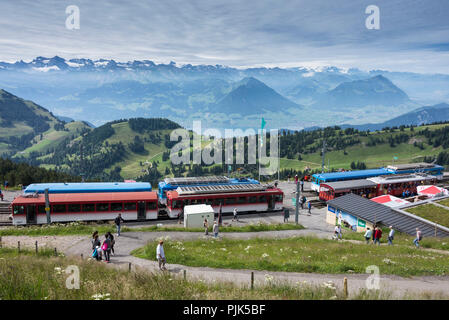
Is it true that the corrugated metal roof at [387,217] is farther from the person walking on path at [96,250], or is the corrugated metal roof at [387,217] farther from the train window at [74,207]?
the train window at [74,207]

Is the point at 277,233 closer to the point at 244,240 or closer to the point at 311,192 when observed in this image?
the point at 244,240

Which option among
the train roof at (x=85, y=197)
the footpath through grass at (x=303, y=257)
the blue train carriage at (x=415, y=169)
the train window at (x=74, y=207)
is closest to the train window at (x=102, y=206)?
the train roof at (x=85, y=197)

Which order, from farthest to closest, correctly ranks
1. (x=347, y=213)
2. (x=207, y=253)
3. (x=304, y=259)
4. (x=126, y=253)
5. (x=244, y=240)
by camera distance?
(x=347, y=213) < (x=244, y=240) < (x=126, y=253) < (x=207, y=253) < (x=304, y=259)

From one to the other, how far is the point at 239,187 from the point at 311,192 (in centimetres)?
2056

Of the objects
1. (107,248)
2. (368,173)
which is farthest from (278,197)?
(107,248)

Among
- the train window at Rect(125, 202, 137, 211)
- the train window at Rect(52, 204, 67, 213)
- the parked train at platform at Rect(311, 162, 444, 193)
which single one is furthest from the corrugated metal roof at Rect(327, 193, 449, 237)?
the train window at Rect(52, 204, 67, 213)

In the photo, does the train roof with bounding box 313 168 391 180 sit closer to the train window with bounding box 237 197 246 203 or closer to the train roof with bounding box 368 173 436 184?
the train roof with bounding box 368 173 436 184

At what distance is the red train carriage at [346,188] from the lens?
46.2 meters

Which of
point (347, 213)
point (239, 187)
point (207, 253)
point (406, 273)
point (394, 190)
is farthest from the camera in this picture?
point (394, 190)

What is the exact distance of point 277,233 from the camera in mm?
29125

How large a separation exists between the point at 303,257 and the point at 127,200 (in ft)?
75.4

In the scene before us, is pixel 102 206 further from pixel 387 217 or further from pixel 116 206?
pixel 387 217

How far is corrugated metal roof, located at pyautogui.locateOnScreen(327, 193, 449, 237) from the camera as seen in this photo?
28.1 meters
